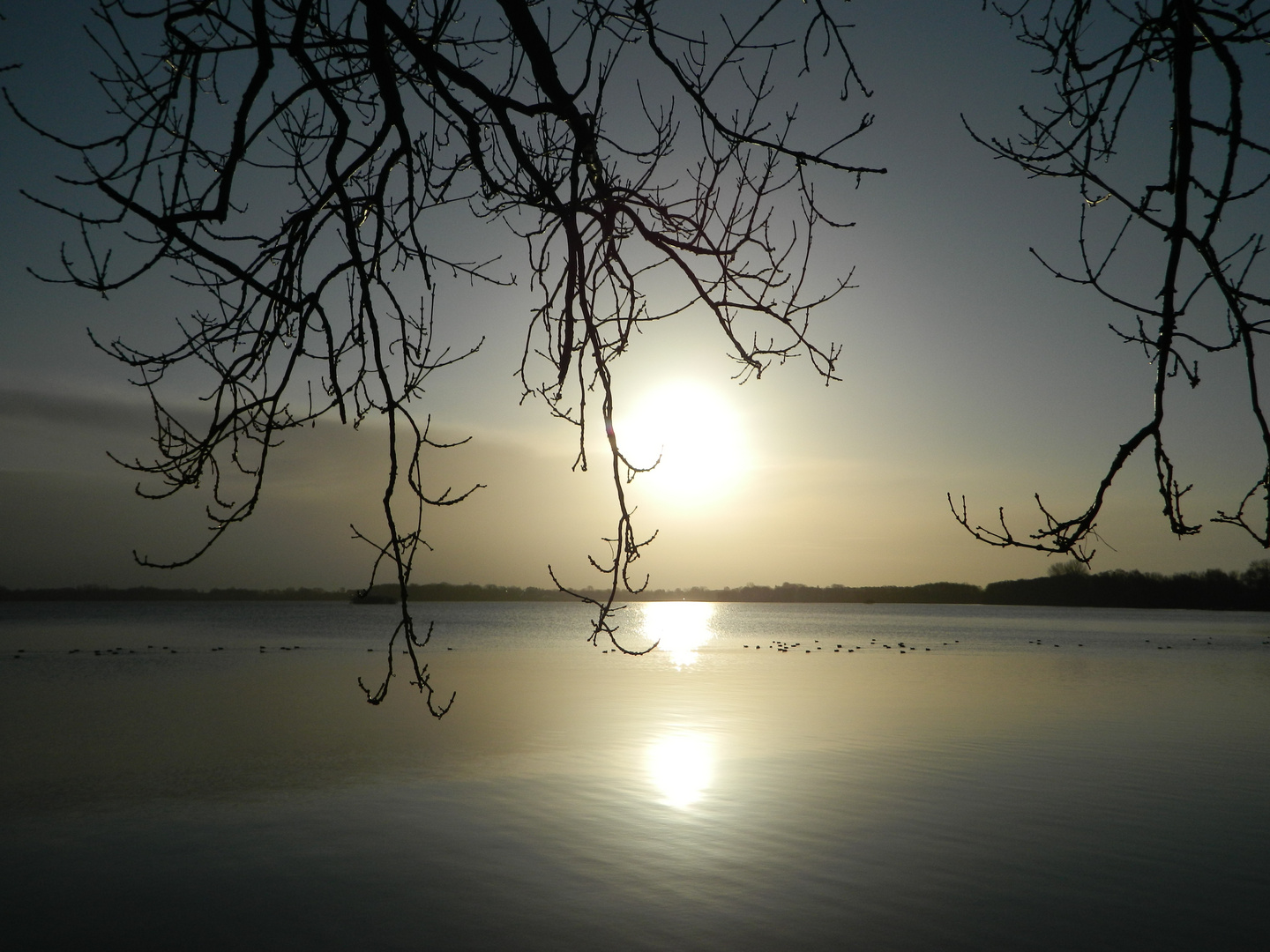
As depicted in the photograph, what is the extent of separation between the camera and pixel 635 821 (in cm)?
1150

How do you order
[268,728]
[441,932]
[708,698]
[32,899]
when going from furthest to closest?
[708,698] < [268,728] < [32,899] < [441,932]

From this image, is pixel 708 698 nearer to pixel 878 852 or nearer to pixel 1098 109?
pixel 878 852

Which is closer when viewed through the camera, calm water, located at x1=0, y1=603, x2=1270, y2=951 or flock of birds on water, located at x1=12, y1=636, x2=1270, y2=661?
calm water, located at x1=0, y1=603, x2=1270, y2=951

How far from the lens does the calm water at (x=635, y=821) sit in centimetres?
811

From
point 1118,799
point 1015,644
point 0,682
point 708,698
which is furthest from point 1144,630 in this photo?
point 0,682

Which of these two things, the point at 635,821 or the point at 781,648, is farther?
the point at 781,648

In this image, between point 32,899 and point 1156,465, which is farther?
point 32,899

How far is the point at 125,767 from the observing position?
47.3 ft

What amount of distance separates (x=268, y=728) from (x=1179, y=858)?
612 inches

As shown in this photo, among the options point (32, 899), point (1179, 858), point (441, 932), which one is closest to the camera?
point (441, 932)

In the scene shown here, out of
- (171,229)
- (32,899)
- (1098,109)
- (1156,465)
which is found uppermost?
(1098,109)

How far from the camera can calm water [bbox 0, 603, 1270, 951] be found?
8109 millimetres

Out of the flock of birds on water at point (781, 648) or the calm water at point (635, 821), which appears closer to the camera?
the calm water at point (635, 821)

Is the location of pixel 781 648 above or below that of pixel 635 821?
above
